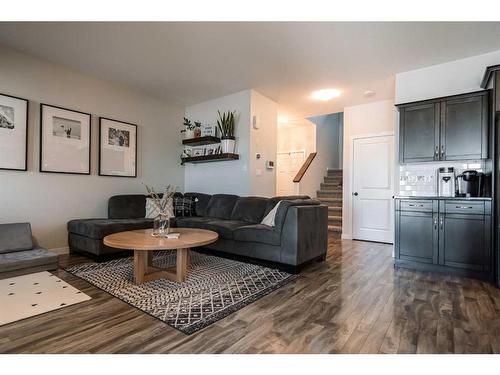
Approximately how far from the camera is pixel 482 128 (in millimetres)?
3135

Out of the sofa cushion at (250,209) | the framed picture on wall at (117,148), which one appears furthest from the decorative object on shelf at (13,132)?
the sofa cushion at (250,209)

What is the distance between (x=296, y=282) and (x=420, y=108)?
2.70 meters

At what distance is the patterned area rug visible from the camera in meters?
2.03

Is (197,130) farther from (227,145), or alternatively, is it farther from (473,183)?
A: (473,183)

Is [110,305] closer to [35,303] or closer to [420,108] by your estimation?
[35,303]

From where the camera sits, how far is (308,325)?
1885mm

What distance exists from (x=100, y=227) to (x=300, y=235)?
2401 millimetres

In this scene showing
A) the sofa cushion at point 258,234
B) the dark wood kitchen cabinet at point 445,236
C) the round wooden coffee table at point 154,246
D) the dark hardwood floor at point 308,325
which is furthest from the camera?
the sofa cushion at point 258,234

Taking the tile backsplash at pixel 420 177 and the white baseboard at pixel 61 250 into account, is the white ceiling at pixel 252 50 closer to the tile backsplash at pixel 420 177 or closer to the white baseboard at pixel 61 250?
the tile backsplash at pixel 420 177

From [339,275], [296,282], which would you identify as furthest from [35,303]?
[339,275]

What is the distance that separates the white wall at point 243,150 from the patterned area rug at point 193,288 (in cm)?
170

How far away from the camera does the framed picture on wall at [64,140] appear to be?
3666 mm

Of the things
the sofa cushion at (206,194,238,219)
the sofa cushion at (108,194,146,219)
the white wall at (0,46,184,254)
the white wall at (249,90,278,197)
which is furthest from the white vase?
the sofa cushion at (108,194,146,219)
